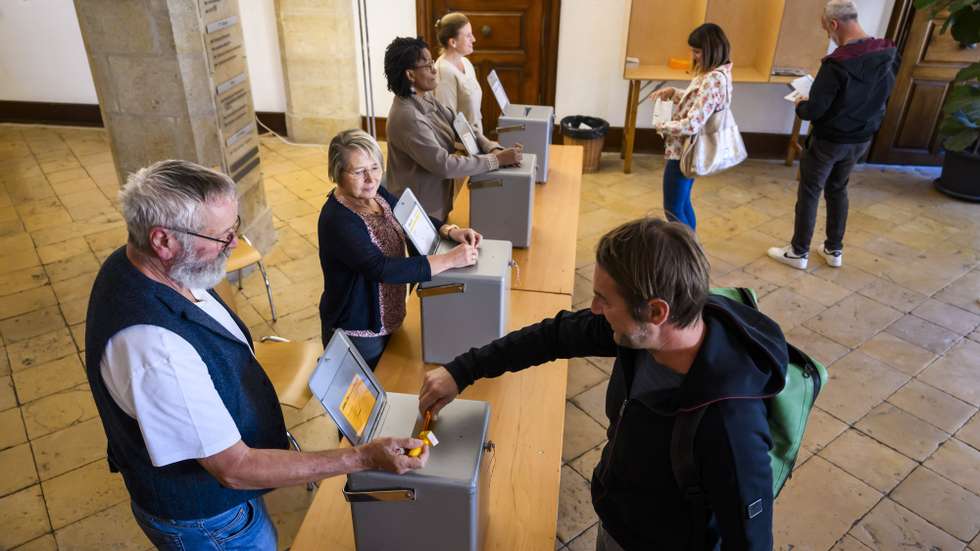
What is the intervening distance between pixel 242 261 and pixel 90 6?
158 cm

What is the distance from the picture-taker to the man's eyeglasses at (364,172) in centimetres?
217

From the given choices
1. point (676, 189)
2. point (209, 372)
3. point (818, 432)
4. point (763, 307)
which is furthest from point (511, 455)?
point (763, 307)

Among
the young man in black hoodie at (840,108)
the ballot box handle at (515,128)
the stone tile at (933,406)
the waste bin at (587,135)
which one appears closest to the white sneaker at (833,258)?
the young man in black hoodie at (840,108)

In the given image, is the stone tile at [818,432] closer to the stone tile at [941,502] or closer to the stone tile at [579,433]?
the stone tile at [941,502]

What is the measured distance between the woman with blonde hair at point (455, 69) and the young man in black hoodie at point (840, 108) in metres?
1.97

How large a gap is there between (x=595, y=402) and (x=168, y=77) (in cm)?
291

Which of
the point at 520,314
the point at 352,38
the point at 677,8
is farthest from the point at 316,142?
the point at 520,314

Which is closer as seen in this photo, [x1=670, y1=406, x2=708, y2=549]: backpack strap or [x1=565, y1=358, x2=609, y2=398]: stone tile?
[x1=670, y1=406, x2=708, y2=549]: backpack strap

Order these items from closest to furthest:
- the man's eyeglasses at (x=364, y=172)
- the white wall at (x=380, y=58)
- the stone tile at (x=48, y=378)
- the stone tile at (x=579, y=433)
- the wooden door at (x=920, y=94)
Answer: the man's eyeglasses at (x=364, y=172), the stone tile at (x=579, y=433), the stone tile at (x=48, y=378), the wooden door at (x=920, y=94), the white wall at (x=380, y=58)

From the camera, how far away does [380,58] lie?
658 cm

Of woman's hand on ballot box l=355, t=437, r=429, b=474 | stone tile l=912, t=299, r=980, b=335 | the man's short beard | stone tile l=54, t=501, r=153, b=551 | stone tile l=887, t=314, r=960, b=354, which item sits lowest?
stone tile l=54, t=501, r=153, b=551

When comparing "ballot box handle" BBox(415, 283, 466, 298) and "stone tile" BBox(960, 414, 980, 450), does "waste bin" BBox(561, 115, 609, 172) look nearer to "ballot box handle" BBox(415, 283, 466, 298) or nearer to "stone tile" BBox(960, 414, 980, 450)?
"stone tile" BBox(960, 414, 980, 450)

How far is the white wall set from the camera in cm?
626

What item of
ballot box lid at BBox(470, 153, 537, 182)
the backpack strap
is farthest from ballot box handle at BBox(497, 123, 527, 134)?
the backpack strap
